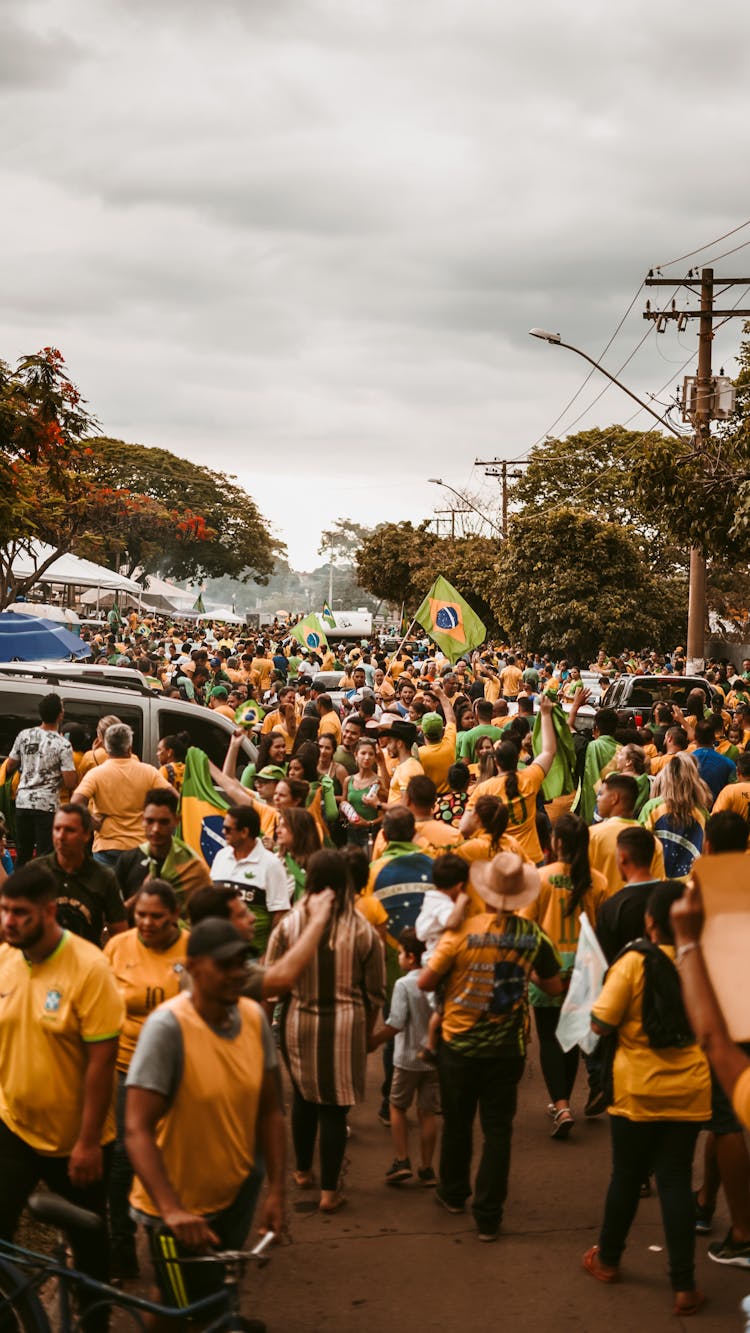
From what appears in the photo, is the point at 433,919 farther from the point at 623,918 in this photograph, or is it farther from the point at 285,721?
the point at 285,721

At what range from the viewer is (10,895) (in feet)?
13.6

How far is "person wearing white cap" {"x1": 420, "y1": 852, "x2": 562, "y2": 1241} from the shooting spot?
553 cm

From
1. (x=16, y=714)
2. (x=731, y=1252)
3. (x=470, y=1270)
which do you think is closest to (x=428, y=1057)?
(x=470, y=1270)

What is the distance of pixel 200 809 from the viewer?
8.32 metres

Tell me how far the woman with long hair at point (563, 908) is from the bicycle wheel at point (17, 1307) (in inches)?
125

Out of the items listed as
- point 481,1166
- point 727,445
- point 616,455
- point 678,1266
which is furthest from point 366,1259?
point 616,455

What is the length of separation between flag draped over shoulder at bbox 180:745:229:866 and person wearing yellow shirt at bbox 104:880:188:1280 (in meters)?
3.17

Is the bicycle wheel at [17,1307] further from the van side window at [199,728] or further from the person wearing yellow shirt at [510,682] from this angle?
the person wearing yellow shirt at [510,682]

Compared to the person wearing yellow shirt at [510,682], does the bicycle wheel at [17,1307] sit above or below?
below

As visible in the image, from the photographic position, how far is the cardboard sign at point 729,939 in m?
2.96

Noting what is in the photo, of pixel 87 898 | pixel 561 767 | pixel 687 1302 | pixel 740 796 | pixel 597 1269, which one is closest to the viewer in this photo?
pixel 687 1302

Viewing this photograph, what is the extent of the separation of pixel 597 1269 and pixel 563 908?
5.79ft

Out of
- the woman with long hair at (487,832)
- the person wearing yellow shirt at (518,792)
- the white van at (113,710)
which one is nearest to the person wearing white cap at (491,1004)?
the woman with long hair at (487,832)

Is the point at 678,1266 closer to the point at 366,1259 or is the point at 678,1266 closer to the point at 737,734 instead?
the point at 366,1259
